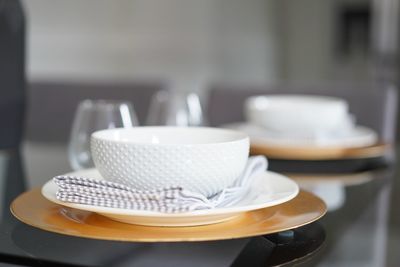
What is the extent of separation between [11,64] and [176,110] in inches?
12.5

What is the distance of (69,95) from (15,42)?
604mm

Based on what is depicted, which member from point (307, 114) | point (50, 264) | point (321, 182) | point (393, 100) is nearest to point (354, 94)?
point (393, 100)

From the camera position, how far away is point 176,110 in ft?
3.72

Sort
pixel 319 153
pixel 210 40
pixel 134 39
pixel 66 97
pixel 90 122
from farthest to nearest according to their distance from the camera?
pixel 210 40
pixel 134 39
pixel 66 97
pixel 319 153
pixel 90 122

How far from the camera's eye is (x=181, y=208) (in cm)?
57

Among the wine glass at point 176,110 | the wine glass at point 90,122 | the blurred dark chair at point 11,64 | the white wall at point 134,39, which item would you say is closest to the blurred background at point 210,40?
the white wall at point 134,39

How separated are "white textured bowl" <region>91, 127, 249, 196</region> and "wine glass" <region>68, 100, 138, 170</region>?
Result: 26 cm

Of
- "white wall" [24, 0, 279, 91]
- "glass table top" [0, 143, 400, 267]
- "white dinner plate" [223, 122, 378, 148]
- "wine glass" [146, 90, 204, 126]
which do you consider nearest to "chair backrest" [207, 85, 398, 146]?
"white dinner plate" [223, 122, 378, 148]

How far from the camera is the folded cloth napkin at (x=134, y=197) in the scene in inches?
22.6

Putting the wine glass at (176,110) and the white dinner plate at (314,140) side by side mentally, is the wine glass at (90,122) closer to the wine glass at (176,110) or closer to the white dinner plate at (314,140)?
the wine glass at (176,110)

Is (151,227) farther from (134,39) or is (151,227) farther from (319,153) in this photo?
(134,39)

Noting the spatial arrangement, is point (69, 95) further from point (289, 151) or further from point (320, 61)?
point (320, 61)

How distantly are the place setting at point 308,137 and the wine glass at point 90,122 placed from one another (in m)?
0.31

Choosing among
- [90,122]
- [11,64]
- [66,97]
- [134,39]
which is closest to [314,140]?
[90,122]
